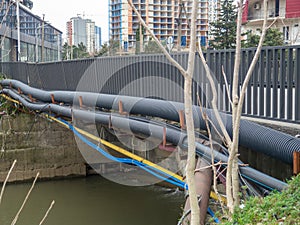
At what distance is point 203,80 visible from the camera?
7188 mm

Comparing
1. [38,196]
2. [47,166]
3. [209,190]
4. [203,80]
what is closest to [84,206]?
[38,196]

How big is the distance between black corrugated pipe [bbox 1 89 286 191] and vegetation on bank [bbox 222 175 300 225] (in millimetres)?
322

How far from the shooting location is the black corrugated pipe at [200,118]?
193 inches

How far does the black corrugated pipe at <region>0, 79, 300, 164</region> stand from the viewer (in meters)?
4.89

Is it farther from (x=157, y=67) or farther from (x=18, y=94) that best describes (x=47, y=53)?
(x=157, y=67)

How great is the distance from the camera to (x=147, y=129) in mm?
7230

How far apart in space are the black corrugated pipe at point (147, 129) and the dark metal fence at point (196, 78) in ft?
2.57

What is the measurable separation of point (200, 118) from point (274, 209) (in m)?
2.27

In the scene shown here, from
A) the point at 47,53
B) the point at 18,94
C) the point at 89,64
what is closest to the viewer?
the point at 89,64

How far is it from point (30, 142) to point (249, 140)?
39.1ft

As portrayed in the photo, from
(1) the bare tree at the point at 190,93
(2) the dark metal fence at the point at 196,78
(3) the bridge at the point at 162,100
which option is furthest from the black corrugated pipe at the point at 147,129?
(1) the bare tree at the point at 190,93

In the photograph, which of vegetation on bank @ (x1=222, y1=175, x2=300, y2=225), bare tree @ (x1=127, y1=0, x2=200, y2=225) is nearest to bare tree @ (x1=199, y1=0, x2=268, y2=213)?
vegetation on bank @ (x1=222, y1=175, x2=300, y2=225)

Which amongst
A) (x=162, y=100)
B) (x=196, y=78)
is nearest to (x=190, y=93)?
(x=196, y=78)

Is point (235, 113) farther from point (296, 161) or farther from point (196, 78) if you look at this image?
point (196, 78)
